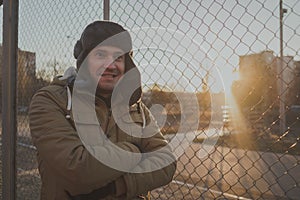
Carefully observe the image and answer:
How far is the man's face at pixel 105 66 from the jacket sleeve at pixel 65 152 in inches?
9.9

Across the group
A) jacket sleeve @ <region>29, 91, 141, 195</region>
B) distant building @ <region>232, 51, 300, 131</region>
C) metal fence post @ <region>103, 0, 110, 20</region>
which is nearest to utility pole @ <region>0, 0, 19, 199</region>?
metal fence post @ <region>103, 0, 110, 20</region>

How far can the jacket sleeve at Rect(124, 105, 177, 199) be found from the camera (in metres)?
1.46

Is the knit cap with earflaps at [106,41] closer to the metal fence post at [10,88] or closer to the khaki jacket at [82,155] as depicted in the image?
the khaki jacket at [82,155]

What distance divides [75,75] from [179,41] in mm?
671

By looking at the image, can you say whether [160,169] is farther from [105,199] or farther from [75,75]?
[75,75]

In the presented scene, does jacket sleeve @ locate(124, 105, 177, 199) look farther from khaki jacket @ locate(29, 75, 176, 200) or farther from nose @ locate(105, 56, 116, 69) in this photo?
nose @ locate(105, 56, 116, 69)

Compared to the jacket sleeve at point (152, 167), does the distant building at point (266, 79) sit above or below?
above

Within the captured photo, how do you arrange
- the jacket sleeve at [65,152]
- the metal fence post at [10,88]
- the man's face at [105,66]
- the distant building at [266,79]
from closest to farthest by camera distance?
the jacket sleeve at [65,152]
the man's face at [105,66]
the distant building at [266,79]
the metal fence post at [10,88]

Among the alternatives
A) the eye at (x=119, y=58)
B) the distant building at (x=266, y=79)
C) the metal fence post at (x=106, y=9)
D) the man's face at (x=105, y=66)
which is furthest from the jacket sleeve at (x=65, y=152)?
the distant building at (x=266, y=79)

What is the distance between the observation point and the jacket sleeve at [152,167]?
57.4 inches

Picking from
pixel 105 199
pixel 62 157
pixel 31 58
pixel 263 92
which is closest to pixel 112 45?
pixel 62 157

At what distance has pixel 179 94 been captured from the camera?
2160 mm

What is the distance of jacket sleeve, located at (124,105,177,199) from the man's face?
27 cm

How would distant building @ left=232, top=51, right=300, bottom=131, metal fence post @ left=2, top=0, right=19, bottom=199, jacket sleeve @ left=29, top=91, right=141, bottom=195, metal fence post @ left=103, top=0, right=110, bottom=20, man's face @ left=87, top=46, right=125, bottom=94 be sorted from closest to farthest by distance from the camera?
1. jacket sleeve @ left=29, top=91, right=141, bottom=195
2. man's face @ left=87, top=46, right=125, bottom=94
3. distant building @ left=232, top=51, right=300, bottom=131
4. metal fence post @ left=103, top=0, right=110, bottom=20
5. metal fence post @ left=2, top=0, right=19, bottom=199
